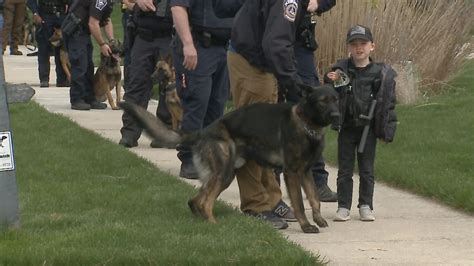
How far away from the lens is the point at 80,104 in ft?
48.8

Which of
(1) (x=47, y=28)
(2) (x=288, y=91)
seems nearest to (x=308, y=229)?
(2) (x=288, y=91)

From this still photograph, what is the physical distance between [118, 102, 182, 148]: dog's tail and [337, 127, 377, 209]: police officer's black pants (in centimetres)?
119

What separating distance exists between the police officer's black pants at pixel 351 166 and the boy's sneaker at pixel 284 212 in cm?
36

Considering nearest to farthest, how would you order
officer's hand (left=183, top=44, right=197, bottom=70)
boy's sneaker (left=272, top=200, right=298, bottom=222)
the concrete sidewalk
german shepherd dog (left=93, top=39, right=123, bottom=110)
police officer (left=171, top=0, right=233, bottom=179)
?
the concrete sidewalk
boy's sneaker (left=272, top=200, right=298, bottom=222)
officer's hand (left=183, top=44, right=197, bottom=70)
police officer (left=171, top=0, right=233, bottom=179)
german shepherd dog (left=93, top=39, right=123, bottom=110)

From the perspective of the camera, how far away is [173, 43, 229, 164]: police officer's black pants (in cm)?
894

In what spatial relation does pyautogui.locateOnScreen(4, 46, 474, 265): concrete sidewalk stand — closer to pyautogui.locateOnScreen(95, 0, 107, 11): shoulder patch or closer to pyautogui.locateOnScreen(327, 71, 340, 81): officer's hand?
pyautogui.locateOnScreen(327, 71, 340, 81): officer's hand

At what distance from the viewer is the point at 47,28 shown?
1703 centimetres

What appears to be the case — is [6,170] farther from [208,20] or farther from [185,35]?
[208,20]

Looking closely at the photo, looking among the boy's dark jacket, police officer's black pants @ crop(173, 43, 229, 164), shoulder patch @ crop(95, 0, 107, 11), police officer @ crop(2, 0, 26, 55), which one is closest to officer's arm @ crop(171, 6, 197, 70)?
police officer's black pants @ crop(173, 43, 229, 164)

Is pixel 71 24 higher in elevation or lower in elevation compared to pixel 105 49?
higher

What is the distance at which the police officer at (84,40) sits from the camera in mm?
13164

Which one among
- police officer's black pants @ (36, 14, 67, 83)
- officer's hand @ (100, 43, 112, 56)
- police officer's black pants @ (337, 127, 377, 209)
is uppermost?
police officer's black pants @ (337, 127, 377, 209)

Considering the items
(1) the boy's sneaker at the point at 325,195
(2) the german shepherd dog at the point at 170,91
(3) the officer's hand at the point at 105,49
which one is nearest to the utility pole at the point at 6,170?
(1) the boy's sneaker at the point at 325,195

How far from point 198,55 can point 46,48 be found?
9.29 metres
